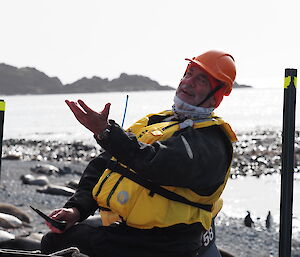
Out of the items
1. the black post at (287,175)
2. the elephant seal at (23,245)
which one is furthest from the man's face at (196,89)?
the elephant seal at (23,245)

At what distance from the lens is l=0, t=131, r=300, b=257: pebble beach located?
1230 cm

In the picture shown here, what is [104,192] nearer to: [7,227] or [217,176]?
[217,176]

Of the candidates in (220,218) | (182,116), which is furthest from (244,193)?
(182,116)

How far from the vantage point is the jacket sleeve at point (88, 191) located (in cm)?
362

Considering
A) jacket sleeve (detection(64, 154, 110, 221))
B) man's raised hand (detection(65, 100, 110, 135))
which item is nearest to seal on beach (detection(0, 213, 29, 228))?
jacket sleeve (detection(64, 154, 110, 221))

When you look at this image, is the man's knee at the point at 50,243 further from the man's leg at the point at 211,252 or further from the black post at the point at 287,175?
the black post at the point at 287,175

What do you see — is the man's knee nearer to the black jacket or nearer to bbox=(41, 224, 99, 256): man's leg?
bbox=(41, 224, 99, 256): man's leg

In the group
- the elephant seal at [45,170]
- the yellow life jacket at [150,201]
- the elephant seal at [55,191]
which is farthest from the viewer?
the elephant seal at [45,170]

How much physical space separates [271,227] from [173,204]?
11.4 metres

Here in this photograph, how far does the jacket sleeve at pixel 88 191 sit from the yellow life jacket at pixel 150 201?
0.75 ft

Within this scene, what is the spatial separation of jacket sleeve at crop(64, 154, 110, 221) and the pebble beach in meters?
7.19

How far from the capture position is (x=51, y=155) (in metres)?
34.9

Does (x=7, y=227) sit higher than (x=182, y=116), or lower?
lower

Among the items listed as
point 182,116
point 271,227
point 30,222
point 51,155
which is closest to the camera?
point 182,116
